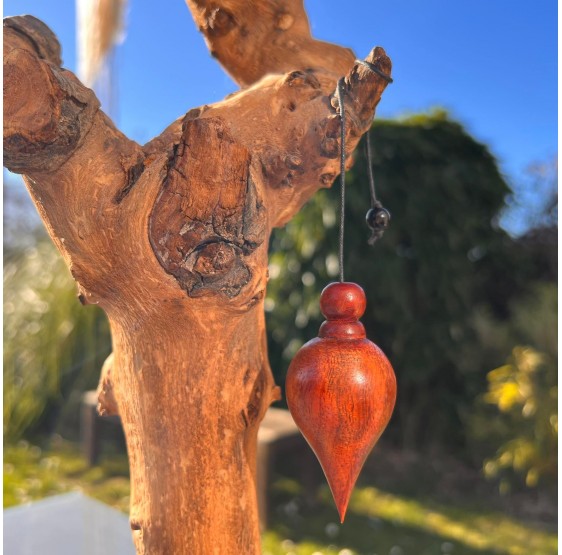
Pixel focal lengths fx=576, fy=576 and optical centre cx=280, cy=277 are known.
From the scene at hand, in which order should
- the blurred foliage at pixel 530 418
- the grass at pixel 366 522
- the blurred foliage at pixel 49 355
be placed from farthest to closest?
1. the blurred foliage at pixel 49 355
2. the blurred foliage at pixel 530 418
3. the grass at pixel 366 522

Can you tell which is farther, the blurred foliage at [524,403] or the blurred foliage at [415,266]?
the blurred foliage at [415,266]

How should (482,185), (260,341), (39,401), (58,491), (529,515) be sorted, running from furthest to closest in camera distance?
(39,401) < (482,185) < (58,491) < (529,515) < (260,341)

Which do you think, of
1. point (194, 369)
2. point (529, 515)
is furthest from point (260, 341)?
point (529, 515)

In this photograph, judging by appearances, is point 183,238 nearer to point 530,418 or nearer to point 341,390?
point 341,390

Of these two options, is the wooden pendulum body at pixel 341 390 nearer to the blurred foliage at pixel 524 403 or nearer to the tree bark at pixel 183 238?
the tree bark at pixel 183 238

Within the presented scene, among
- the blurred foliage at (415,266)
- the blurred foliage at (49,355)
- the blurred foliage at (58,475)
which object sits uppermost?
the blurred foliage at (415,266)

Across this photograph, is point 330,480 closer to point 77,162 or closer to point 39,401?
point 77,162

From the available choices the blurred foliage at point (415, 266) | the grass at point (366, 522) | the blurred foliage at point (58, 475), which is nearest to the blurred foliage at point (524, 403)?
the blurred foliage at point (415, 266)
